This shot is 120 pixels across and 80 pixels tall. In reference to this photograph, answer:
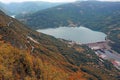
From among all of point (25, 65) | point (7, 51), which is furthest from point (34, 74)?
point (7, 51)

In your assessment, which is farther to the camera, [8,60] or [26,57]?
[26,57]

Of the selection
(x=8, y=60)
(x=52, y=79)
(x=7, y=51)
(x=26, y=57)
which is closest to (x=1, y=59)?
(x=8, y=60)

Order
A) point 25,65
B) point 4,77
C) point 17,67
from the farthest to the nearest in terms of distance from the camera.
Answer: point 25,65 < point 17,67 < point 4,77

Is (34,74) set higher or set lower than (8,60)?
lower

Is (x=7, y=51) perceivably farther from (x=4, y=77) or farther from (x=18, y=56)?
(x=4, y=77)

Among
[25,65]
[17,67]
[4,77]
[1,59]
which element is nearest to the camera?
[4,77]

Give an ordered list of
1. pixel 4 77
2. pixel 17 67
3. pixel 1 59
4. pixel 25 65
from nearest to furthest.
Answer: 1. pixel 4 77
2. pixel 1 59
3. pixel 17 67
4. pixel 25 65

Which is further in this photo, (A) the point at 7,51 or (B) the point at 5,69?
(A) the point at 7,51

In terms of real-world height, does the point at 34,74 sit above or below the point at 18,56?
below

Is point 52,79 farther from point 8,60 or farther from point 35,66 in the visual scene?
point 8,60
